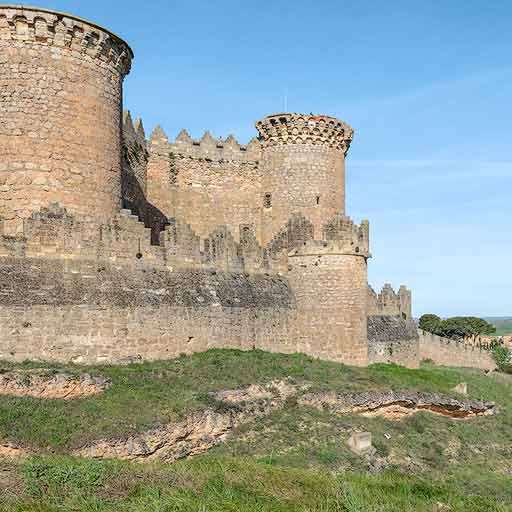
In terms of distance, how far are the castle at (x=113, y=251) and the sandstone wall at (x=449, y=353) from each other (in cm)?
1218

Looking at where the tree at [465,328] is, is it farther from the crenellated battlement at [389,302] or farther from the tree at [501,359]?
the crenellated battlement at [389,302]

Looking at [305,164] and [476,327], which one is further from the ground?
[305,164]

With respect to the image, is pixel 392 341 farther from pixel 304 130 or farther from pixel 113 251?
pixel 113 251

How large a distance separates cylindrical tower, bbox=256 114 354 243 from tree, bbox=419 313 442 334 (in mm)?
43886

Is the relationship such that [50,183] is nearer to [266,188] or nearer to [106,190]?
[106,190]

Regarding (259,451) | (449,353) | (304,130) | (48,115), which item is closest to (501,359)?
(449,353)

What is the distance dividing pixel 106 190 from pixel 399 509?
41.8 feet

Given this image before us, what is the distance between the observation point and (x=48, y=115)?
1683 centimetres


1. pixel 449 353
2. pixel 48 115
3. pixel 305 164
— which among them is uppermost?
pixel 305 164

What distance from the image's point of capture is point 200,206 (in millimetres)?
27266

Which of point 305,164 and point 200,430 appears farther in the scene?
point 305,164

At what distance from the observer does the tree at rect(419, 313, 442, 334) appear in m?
66.8

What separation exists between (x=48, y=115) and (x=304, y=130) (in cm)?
1188

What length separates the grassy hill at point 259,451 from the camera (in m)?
7.90
